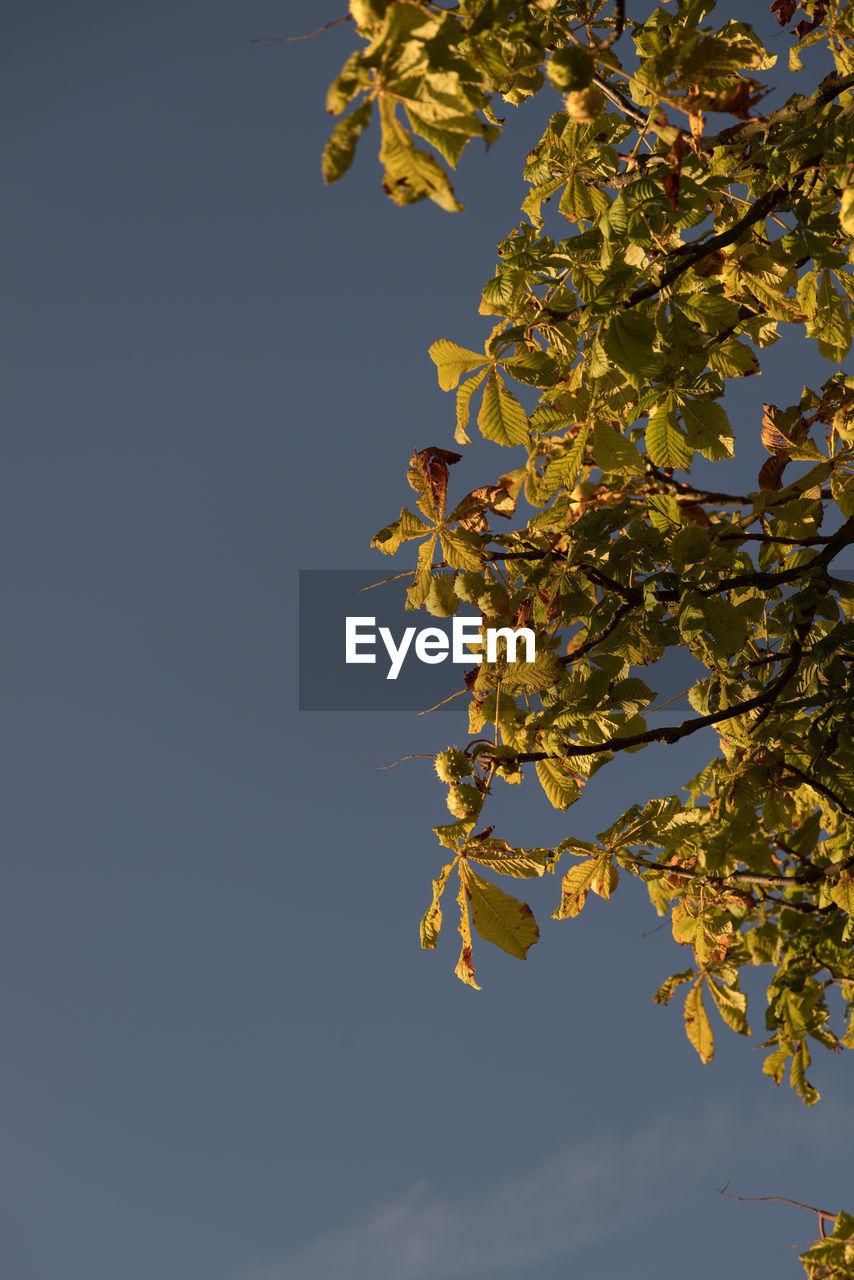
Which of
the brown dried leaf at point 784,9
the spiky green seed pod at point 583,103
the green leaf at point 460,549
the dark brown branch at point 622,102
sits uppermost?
the brown dried leaf at point 784,9

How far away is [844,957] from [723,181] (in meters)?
3.05

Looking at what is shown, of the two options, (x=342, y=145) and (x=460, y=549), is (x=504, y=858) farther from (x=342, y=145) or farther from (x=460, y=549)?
(x=342, y=145)

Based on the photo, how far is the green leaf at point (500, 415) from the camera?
2.83m

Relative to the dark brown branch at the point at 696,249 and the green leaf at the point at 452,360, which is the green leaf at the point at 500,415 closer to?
the green leaf at the point at 452,360

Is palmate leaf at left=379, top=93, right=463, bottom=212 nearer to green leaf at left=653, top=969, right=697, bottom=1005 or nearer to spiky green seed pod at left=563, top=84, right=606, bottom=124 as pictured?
spiky green seed pod at left=563, top=84, right=606, bottom=124

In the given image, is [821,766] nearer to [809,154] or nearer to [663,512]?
[663,512]

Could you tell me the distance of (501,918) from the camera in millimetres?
2543

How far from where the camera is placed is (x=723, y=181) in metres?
2.72

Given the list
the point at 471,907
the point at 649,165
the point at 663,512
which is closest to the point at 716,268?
the point at 649,165

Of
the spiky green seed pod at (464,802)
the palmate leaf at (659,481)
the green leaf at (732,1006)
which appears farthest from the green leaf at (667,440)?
the green leaf at (732,1006)

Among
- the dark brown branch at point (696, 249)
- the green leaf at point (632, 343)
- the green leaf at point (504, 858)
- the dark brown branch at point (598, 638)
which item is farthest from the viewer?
the dark brown branch at point (598, 638)

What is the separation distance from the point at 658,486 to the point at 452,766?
4.82ft

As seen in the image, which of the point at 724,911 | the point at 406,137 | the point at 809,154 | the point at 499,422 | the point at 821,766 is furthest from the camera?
the point at 724,911

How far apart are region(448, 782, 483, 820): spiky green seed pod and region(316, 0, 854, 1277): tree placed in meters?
0.01
